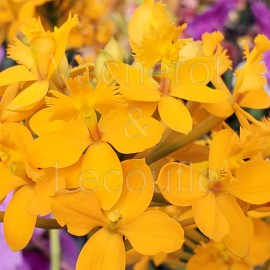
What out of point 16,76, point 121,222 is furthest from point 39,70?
point 121,222

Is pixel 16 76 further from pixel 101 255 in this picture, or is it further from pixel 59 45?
pixel 101 255

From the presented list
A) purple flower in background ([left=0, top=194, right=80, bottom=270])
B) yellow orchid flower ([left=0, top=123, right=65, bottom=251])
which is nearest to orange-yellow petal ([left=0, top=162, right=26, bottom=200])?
yellow orchid flower ([left=0, top=123, right=65, bottom=251])

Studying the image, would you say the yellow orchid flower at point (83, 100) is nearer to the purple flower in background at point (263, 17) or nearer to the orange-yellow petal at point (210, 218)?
the orange-yellow petal at point (210, 218)

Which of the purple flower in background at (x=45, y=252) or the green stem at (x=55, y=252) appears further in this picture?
the purple flower in background at (x=45, y=252)

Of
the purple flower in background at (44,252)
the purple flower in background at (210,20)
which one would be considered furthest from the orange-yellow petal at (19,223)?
the purple flower in background at (210,20)

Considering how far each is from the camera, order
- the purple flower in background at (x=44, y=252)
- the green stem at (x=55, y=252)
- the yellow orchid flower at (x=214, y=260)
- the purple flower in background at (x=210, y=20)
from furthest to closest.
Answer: the purple flower in background at (x=210, y=20) < the purple flower in background at (x=44, y=252) < the green stem at (x=55, y=252) < the yellow orchid flower at (x=214, y=260)

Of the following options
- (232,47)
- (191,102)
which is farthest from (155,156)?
(232,47)
